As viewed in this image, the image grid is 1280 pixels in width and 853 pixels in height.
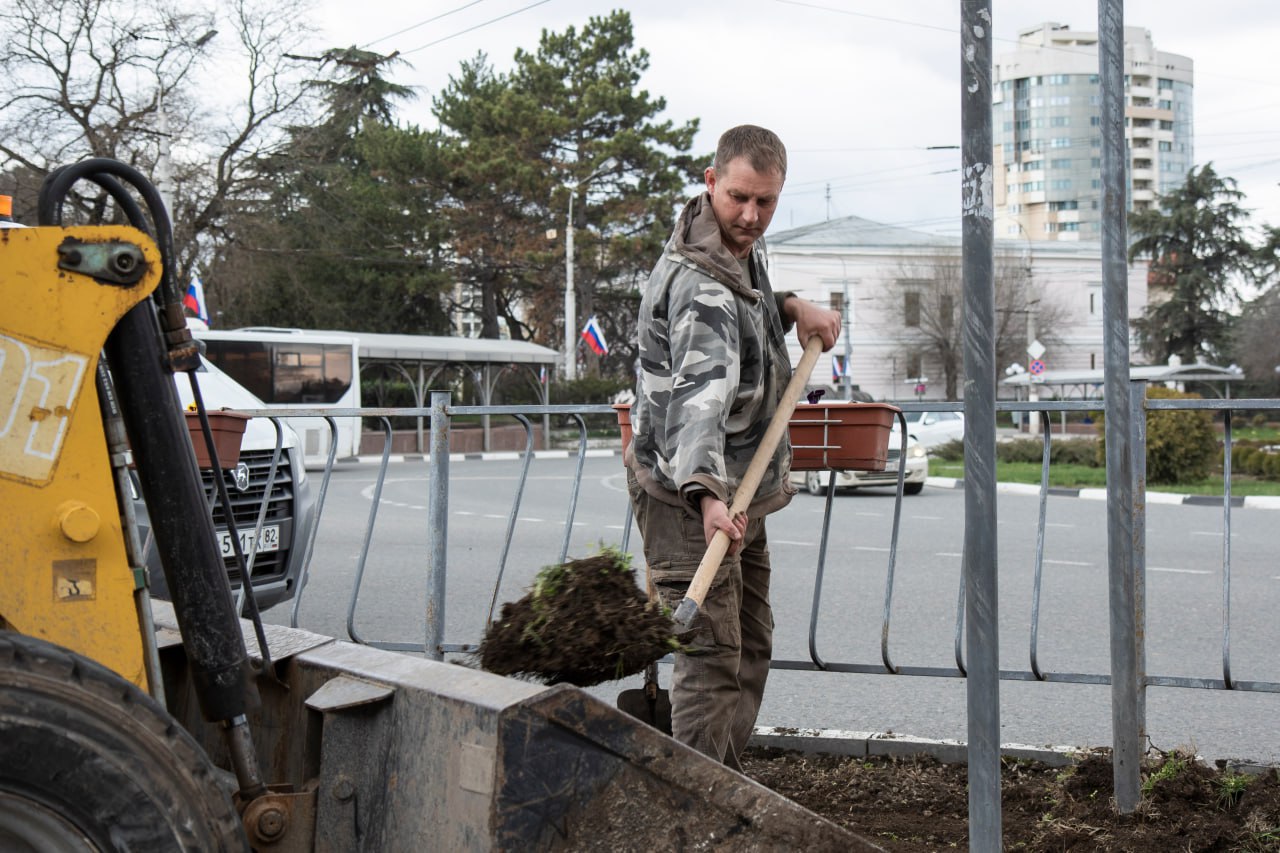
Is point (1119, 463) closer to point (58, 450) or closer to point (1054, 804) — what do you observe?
point (1054, 804)

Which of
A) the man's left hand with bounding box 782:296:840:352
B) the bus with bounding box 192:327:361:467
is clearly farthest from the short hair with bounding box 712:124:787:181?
the bus with bounding box 192:327:361:467

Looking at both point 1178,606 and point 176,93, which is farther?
point 176,93

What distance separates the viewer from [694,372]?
3.14m

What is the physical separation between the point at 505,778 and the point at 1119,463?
7.33 ft

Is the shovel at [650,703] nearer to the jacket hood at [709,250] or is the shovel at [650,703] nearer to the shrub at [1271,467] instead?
the jacket hood at [709,250]

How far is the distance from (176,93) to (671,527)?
27.2 metres

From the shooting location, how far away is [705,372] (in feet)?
10.3

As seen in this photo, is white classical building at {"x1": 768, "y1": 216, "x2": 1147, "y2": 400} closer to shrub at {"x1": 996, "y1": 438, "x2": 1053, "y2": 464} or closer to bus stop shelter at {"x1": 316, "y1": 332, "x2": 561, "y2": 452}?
bus stop shelter at {"x1": 316, "y1": 332, "x2": 561, "y2": 452}

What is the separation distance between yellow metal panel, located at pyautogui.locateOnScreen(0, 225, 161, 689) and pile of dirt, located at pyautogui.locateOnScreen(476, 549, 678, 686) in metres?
0.93

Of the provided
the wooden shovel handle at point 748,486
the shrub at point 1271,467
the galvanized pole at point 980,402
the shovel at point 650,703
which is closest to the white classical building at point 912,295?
the shrub at point 1271,467

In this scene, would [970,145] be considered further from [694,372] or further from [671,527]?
[671,527]

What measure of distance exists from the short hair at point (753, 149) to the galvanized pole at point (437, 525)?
210cm

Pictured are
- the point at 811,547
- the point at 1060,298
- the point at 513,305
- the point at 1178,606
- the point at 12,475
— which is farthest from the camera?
the point at 1060,298

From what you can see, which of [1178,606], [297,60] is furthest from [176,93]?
[1178,606]
